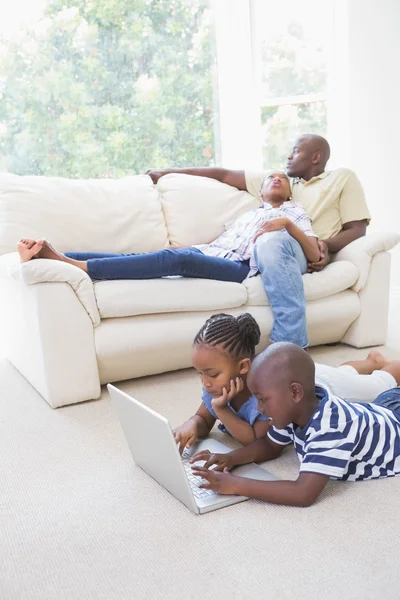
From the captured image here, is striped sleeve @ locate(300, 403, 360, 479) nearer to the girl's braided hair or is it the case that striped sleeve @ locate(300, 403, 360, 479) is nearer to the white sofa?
the girl's braided hair

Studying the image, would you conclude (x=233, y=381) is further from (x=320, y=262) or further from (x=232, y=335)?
(x=320, y=262)

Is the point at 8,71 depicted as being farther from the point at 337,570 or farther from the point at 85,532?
the point at 337,570

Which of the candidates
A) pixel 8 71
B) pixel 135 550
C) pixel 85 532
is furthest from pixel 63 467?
pixel 8 71

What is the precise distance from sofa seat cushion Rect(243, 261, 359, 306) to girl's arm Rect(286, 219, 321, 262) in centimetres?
8

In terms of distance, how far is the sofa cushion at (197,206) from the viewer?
286 centimetres

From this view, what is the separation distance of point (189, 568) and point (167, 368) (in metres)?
1.23

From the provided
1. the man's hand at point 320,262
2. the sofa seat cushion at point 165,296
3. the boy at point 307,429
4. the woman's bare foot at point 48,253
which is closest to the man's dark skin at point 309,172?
the man's hand at point 320,262

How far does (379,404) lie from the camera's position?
1.66 m

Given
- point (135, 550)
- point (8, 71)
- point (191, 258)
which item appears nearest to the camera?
point (135, 550)

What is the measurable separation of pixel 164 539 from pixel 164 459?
181 millimetres

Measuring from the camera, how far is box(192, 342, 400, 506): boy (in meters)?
1.40

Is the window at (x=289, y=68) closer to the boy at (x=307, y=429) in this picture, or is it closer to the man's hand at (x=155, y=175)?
the man's hand at (x=155, y=175)

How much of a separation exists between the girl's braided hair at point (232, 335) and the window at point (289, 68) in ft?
8.91

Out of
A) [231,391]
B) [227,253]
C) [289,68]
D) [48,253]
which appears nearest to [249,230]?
[227,253]
